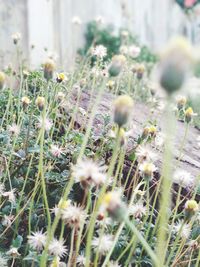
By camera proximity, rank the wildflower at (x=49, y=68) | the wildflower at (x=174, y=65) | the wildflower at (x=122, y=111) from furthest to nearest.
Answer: the wildflower at (x=49, y=68) < the wildflower at (x=122, y=111) < the wildflower at (x=174, y=65)

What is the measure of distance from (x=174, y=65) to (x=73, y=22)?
8.57ft

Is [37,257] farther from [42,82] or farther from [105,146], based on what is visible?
[42,82]

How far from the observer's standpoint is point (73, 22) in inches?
129

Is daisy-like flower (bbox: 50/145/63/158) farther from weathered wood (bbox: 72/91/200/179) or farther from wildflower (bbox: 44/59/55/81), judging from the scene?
wildflower (bbox: 44/59/55/81)

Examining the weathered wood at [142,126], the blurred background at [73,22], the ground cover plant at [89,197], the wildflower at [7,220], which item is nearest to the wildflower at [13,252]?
the ground cover plant at [89,197]

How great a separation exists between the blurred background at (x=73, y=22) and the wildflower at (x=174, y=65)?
202 centimetres

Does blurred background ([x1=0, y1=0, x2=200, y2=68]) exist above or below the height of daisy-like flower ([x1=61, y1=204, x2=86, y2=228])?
below

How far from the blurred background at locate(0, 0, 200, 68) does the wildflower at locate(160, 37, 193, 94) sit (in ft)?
6.63

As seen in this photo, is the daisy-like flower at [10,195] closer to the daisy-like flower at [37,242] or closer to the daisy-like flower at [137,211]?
the daisy-like flower at [37,242]

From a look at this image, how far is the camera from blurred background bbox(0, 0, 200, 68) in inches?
172

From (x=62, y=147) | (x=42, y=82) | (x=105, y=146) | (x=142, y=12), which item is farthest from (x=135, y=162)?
(x=142, y=12)

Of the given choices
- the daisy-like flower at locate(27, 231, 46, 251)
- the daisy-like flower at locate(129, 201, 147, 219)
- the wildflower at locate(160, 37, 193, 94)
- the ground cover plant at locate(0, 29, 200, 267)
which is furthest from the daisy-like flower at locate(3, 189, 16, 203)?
the wildflower at locate(160, 37, 193, 94)

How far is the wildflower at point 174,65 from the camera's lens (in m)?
0.73

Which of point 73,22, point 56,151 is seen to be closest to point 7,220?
point 56,151
